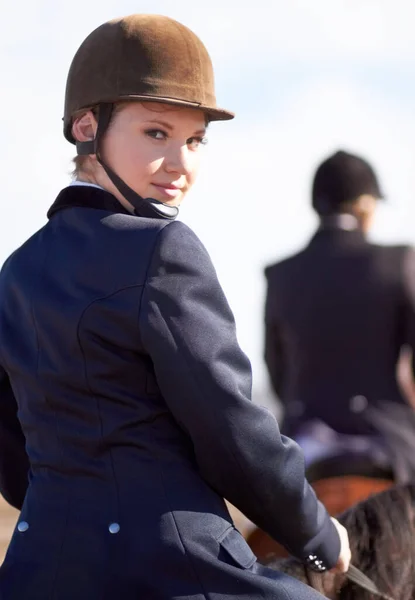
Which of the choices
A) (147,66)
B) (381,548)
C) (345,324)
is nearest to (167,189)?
(147,66)

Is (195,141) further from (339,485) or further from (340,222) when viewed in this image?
(340,222)

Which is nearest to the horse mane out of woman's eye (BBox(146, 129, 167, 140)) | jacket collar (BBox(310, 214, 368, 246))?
woman's eye (BBox(146, 129, 167, 140))

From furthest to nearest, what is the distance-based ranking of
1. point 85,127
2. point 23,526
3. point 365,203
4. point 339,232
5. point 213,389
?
point 365,203 → point 339,232 → point 85,127 → point 23,526 → point 213,389

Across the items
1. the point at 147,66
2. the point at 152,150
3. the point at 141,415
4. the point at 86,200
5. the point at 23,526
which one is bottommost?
the point at 23,526

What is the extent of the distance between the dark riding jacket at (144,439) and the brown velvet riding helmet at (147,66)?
0.29 meters

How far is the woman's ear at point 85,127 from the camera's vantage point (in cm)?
281

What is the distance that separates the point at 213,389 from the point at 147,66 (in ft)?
2.31

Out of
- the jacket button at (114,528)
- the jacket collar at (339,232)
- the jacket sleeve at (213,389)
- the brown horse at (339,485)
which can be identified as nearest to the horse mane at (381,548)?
the brown horse at (339,485)

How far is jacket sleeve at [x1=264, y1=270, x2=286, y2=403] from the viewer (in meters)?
5.03

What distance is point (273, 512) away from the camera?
101 inches

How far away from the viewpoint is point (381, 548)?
3.44 metres

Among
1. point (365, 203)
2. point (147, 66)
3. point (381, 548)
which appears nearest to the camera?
point (147, 66)

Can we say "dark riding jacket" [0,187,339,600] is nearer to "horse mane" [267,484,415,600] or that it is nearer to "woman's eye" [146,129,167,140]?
"woman's eye" [146,129,167,140]

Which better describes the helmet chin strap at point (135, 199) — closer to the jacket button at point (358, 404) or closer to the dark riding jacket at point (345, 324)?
the dark riding jacket at point (345, 324)
